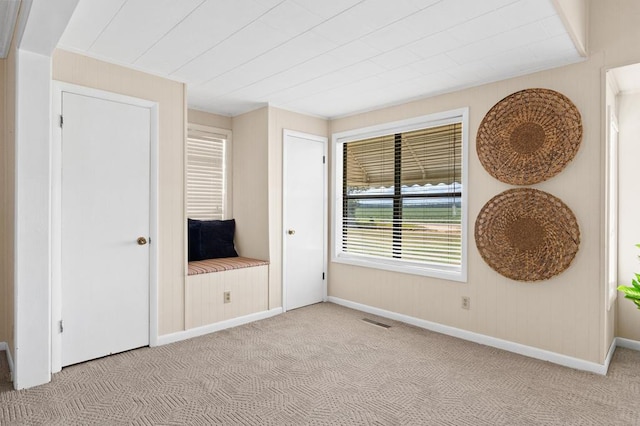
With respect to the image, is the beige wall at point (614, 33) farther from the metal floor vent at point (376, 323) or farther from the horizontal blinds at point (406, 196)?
the metal floor vent at point (376, 323)

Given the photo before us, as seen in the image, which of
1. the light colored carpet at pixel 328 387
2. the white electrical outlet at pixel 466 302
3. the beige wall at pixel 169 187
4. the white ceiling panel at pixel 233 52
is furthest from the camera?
the white electrical outlet at pixel 466 302

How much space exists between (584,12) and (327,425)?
323cm

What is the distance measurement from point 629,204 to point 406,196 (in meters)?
1.92

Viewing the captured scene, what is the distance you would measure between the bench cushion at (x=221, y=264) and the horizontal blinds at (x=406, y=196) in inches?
49.7

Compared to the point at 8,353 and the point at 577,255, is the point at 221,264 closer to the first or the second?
the point at 8,353

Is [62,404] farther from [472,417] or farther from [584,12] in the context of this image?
[584,12]

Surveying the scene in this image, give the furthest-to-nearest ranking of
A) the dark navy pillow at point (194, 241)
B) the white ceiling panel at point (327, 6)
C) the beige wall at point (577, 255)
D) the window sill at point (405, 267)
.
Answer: the dark navy pillow at point (194, 241) → the window sill at point (405, 267) → the beige wall at point (577, 255) → the white ceiling panel at point (327, 6)

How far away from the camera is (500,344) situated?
10.5 ft

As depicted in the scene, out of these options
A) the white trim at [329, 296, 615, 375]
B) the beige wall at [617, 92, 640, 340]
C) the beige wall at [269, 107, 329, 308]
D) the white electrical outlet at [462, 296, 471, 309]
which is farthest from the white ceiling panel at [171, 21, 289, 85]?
the beige wall at [617, 92, 640, 340]

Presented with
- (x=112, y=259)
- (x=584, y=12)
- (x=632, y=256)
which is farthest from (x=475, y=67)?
(x=112, y=259)

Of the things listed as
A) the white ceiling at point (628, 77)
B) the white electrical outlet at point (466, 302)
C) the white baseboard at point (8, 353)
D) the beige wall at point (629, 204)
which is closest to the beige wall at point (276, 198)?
the white electrical outlet at point (466, 302)

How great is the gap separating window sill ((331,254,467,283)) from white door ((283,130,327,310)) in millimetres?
332

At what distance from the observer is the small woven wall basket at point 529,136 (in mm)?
2822

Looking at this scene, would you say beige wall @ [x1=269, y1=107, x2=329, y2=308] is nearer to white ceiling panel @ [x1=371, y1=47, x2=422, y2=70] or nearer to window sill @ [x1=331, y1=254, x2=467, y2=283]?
window sill @ [x1=331, y1=254, x2=467, y2=283]
